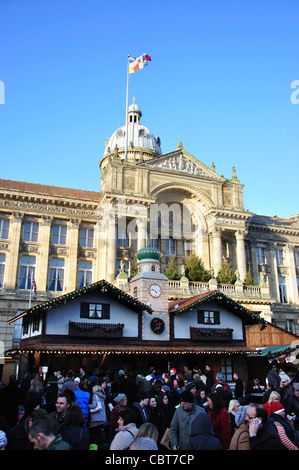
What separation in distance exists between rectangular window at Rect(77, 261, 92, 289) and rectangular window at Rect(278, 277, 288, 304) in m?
23.5

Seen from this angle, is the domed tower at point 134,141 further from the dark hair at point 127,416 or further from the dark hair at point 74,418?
the dark hair at point 74,418

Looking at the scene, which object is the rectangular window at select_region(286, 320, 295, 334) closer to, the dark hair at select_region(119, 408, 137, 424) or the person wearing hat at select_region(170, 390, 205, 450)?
the person wearing hat at select_region(170, 390, 205, 450)

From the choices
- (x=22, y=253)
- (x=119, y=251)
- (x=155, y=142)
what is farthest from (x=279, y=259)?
(x=22, y=253)

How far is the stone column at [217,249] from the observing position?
41231 millimetres

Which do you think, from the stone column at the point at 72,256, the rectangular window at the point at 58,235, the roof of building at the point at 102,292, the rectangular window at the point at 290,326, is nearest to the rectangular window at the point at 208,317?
the roof of building at the point at 102,292

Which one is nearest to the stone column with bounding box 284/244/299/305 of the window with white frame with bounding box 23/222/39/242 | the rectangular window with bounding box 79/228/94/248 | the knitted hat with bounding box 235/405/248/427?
the rectangular window with bounding box 79/228/94/248

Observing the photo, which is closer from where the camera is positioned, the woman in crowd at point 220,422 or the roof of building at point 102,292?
the woman in crowd at point 220,422

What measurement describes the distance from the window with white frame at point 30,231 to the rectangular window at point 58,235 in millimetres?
1627

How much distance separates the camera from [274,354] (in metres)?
24.6

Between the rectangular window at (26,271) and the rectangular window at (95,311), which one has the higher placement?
the rectangular window at (26,271)

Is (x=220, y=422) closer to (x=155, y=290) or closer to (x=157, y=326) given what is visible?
(x=157, y=326)

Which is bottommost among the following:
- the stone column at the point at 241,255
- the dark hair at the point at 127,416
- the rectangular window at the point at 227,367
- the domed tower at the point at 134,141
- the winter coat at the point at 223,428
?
the winter coat at the point at 223,428

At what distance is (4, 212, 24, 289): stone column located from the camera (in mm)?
37219
